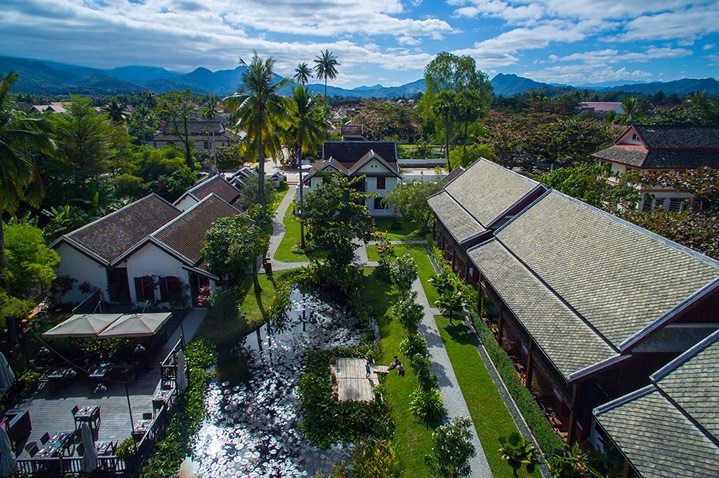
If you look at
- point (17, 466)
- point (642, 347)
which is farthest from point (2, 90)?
point (642, 347)

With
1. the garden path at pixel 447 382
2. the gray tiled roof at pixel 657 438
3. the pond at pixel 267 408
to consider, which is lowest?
the pond at pixel 267 408

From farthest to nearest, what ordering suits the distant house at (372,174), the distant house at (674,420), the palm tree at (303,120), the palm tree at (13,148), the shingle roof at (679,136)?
the distant house at (372,174), the shingle roof at (679,136), the palm tree at (303,120), the palm tree at (13,148), the distant house at (674,420)

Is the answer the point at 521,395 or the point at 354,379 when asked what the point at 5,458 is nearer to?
the point at 354,379

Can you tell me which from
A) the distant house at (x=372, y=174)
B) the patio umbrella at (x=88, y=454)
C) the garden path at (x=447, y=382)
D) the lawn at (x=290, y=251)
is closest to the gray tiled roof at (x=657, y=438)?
the garden path at (x=447, y=382)

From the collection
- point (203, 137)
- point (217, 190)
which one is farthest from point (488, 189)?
point (203, 137)

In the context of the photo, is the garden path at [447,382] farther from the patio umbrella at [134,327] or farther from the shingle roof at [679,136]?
the shingle roof at [679,136]

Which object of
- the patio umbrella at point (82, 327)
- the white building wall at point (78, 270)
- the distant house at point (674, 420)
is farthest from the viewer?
the white building wall at point (78, 270)

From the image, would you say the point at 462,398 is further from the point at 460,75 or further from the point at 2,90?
the point at 460,75
